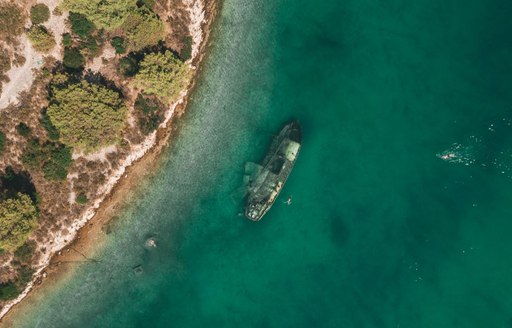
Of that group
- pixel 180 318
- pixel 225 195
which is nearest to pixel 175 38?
pixel 225 195

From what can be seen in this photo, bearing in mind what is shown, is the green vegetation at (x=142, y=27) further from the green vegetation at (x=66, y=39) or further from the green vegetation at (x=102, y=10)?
the green vegetation at (x=66, y=39)

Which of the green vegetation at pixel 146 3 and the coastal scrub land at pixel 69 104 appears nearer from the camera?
the coastal scrub land at pixel 69 104

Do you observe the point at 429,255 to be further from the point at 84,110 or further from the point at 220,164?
the point at 84,110

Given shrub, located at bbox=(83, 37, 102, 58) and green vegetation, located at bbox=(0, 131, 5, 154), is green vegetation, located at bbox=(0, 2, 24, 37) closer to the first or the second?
shrub, located at bbox=(83, 37, 102, 58)

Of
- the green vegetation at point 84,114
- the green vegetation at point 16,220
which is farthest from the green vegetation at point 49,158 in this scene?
the green vegetation at point 16,220

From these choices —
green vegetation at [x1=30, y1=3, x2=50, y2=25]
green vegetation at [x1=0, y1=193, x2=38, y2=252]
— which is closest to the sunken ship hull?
green vegetation at [x1=0, y1=193, x2=38, y2=252]

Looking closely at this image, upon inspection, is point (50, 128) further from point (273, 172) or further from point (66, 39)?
point (273, 172)

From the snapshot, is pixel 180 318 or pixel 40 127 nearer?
pixel 40 127
